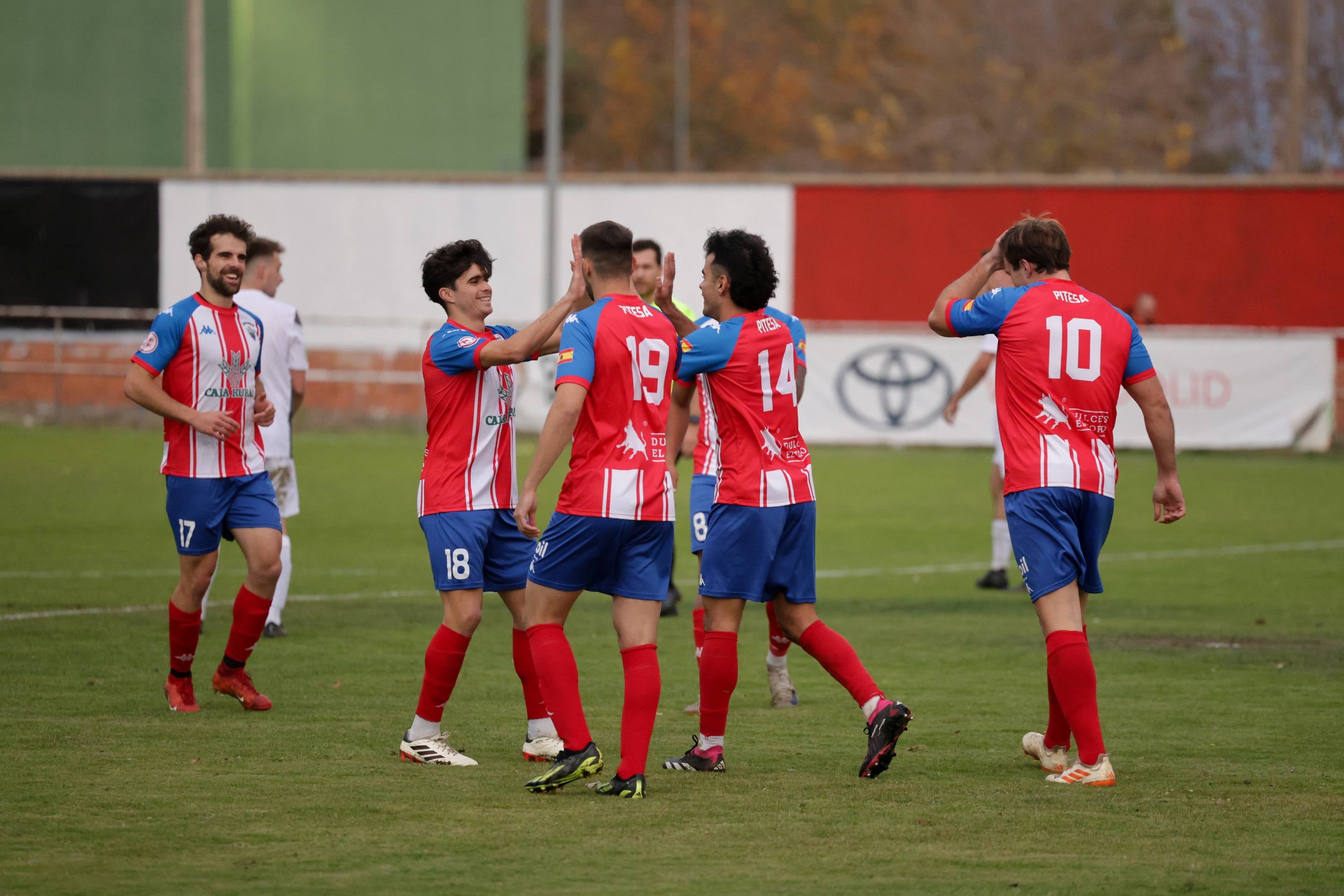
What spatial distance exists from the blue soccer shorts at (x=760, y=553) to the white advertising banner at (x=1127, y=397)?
56.5 ft

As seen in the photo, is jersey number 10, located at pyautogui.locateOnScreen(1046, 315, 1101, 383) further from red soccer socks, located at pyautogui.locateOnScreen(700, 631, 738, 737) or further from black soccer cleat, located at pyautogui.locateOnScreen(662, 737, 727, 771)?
black soccer cleat, located at pyautogui.locateOnScreen(662, 737, 727, 771)

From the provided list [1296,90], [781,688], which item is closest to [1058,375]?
[781,688]

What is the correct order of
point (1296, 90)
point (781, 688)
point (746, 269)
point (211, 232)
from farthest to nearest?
point (1296, 90)
point (781, 688)
point (211, 232)
point (746, 269)

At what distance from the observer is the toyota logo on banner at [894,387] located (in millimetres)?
24109

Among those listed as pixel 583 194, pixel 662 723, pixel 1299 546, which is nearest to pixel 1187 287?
pixel 583 194

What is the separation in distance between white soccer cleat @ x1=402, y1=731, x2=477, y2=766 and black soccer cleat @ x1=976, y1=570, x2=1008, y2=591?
21.6 feet

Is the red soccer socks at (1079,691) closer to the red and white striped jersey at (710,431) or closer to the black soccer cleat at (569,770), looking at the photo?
the red and white striped jersey at (710,431)

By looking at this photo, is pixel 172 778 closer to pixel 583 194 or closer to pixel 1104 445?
pixel 1104 445

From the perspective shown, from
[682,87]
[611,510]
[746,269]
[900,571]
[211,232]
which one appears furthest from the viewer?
[682,87]

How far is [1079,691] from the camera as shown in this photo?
6176 millimetres

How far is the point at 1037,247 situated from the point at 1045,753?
6.57 feet

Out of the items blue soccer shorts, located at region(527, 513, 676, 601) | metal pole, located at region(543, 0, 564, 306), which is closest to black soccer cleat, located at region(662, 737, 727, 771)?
blue soccer shorts, located at region(527, 513, 676, 601)

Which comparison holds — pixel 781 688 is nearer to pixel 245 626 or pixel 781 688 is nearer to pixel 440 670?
pixel 440 670

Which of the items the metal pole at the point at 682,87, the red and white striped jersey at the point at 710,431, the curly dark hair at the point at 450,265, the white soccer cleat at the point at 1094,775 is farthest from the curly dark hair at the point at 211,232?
the metal pole at the point at 682,87
